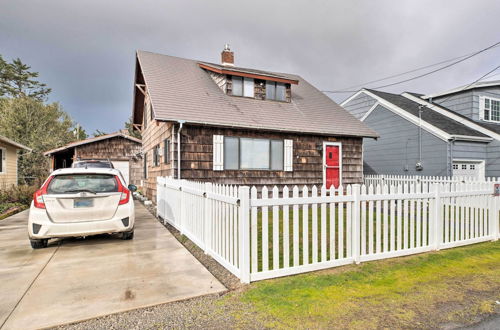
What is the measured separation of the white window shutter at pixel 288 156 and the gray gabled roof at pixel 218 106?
58 centimetres

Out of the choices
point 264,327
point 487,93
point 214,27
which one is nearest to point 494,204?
point 264,327

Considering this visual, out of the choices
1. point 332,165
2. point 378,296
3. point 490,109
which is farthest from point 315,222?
point 490,109

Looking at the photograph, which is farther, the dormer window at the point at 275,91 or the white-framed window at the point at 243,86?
the dormer window at the point at 275,91

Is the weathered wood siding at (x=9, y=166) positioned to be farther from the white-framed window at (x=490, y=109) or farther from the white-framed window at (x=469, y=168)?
the white-framed window at (x=490, y=109)

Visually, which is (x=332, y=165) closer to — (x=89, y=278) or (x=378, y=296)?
(x=378, y=296)

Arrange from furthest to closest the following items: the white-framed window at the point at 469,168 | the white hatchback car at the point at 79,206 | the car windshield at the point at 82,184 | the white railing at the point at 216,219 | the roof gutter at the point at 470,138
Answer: the white-framed window at the point at 469,168 → the roof gutter at the point at 470,138 → the car windshield at the point at 82,184 → the white hatchback car at the point at 79,206 → the white railing at the point at 216,219

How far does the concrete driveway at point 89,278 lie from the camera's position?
273 cm

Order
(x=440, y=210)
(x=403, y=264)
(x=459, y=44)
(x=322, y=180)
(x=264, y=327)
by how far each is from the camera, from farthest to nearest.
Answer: (x=459, y=44)
(x=322, y=180)
(x=440, y=210)
(x=403, y=264)
(x=264, y=327)

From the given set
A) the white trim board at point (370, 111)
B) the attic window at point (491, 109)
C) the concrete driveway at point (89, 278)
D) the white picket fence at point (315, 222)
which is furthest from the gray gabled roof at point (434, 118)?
the concrete driveway at point (89, 278)

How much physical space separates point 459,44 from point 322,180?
585 inches

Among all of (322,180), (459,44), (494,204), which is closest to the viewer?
(494,204)

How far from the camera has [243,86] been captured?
11438 mm

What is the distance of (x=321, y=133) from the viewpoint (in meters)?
10.9

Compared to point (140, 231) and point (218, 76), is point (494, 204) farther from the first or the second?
point (218, 76)
